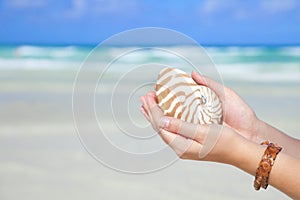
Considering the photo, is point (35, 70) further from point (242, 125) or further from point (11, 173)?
point (242, 125)

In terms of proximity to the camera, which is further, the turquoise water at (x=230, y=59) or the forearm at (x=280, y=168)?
the turquoise water at (x=230, y=59)

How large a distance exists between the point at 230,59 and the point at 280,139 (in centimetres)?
420

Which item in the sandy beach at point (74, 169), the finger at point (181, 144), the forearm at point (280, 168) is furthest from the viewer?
the sandy beach at point (74, 169)

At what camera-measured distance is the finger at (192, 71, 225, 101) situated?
3.47 feet

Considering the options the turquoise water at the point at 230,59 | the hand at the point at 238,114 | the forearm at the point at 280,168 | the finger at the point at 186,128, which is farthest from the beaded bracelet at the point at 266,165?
the turquoise water at the point at 230,59

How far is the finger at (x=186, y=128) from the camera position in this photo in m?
0.96

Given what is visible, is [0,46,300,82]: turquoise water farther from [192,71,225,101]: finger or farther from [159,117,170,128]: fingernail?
[159,117,170,128]: fingernail

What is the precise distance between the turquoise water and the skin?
2.97 meters

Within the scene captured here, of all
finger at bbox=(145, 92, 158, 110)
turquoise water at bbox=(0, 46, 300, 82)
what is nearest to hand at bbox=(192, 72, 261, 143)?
finger at bbox=(145, 92, 158, 110)

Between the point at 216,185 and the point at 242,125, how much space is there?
2.50 feet

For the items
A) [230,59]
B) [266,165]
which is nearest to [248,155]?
[266,165]

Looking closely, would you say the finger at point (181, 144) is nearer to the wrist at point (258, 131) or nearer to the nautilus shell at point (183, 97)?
the nautilus shell at point (183, 97)

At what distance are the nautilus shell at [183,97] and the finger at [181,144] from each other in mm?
42

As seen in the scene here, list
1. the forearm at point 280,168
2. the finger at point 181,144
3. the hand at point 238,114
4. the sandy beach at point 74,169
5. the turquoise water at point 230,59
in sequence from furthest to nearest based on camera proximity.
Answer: the turquoise water at point 230,59
the sandy beach at point 74,169
the hand at point 238,114
the finger at point 181,144
the forearm at point 280,168
